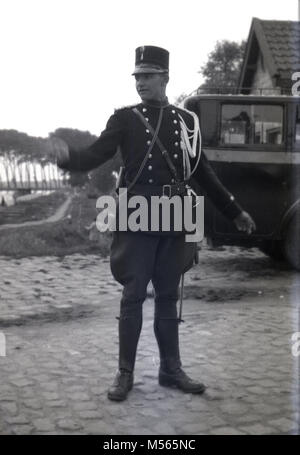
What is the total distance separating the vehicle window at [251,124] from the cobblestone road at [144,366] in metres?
1.90

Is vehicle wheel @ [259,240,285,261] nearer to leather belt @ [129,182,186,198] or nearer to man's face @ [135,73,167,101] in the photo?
leather belt @ [129,182,186,198]

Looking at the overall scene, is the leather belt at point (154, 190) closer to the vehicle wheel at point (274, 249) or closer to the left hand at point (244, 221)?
the left hand at point (244, 221)

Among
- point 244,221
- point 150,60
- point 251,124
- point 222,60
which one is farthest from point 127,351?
point 222,60

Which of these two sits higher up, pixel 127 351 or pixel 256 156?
pixel 256 156

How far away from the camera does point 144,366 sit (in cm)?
409

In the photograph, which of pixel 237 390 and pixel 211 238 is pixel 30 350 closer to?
pixel 237 390

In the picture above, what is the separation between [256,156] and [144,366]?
13.5 ft

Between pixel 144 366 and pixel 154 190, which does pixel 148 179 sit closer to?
pixel 154 190

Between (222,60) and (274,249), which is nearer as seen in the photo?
(274,249)

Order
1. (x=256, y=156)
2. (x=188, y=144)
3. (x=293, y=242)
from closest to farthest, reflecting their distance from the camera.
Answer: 1. (x=188, y=144)
2. (x=256, y=156)
3. (x=293, y=242)

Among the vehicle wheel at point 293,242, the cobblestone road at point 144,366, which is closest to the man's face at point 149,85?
the cobblestone road at point 144,366

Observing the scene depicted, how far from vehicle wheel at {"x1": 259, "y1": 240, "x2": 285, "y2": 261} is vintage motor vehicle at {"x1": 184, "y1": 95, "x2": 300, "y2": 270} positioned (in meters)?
0.27
